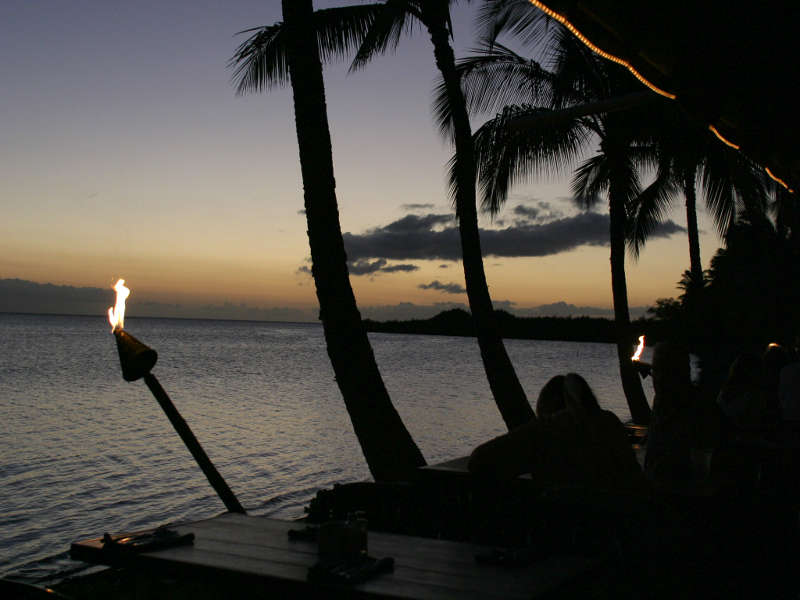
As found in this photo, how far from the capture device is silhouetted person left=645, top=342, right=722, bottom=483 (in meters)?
3.96

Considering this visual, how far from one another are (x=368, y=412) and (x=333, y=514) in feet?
10.7

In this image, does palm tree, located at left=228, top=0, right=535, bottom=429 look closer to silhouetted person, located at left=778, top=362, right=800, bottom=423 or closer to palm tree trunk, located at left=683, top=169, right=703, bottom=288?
silhouetted person, located at left=778, top=362, right=800, bottom=423

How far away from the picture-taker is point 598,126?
46.4ft

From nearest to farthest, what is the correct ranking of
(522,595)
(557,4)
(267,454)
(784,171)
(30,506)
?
(522,595) → (557,4) → (784,171) → (30,506) → (267,454)

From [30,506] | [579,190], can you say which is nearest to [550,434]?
[30,506]

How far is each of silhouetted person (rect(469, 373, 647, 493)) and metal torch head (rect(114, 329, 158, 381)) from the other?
6.63 feet

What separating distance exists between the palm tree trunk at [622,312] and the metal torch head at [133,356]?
1165cm

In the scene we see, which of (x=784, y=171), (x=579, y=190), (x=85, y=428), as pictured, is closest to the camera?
(x=784, y=171)

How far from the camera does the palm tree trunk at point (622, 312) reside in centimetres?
1430

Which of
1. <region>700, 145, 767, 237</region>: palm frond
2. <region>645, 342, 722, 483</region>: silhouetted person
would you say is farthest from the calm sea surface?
<region>700, 145, 767, 237</region>: palm frond

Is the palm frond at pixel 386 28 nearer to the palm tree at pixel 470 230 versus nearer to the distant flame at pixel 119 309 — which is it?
the palm tree at pixel 470 230

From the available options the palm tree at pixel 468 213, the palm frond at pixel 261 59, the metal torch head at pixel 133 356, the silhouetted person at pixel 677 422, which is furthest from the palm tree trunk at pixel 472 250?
the metal torch head at pixel 133 356

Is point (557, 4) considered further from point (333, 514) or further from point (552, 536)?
point (333, 514)

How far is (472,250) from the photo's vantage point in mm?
10734
